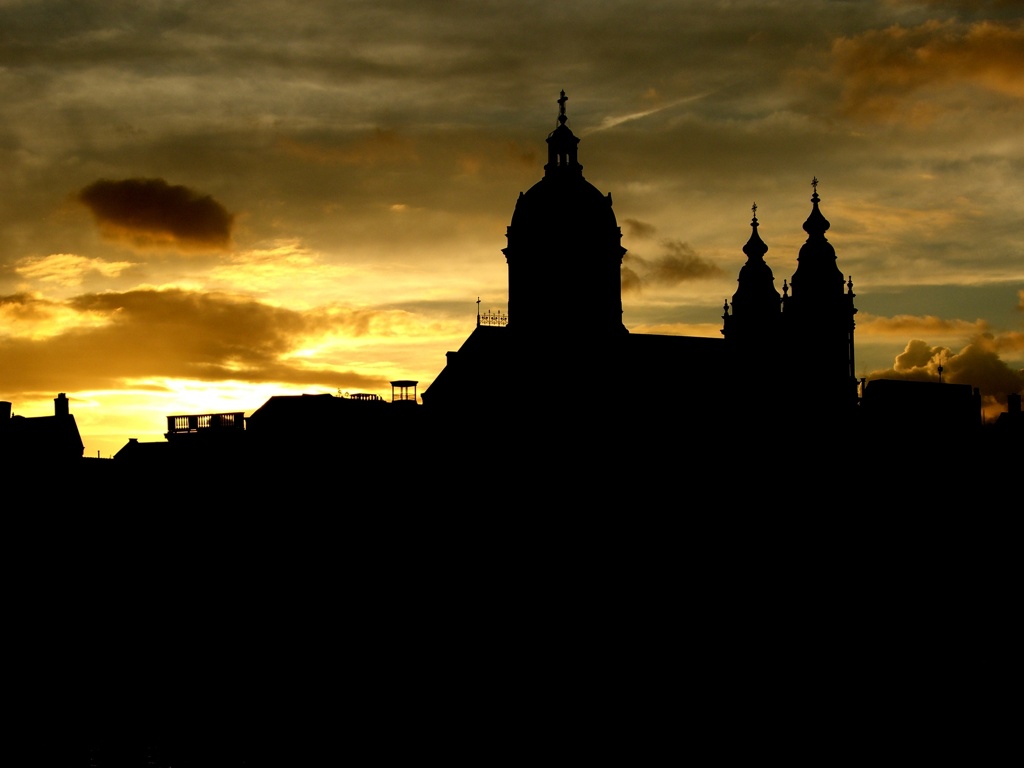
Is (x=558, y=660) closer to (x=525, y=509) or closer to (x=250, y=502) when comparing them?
(x=525, y=509)

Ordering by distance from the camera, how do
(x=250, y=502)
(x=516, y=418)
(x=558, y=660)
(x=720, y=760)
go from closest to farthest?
(x=720, y=760) < (x=558, y=660) < (x=250, y=502) < (x=516, y=418)

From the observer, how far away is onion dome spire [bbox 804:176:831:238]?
94.2 m

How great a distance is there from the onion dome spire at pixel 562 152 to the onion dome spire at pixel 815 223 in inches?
651

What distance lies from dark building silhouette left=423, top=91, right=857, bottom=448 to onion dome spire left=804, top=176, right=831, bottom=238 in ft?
0.25

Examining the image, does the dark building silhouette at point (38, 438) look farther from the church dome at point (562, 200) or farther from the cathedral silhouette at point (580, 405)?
the church dome at point (562, 200)

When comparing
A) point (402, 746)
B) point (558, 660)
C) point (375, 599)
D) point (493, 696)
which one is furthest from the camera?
point (375, 599)

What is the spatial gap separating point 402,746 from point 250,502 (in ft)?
97.0

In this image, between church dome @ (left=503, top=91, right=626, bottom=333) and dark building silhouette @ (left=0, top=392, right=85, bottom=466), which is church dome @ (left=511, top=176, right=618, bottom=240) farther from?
dark building silhouette @ (left=0, top=392, right=85, bottom=466)

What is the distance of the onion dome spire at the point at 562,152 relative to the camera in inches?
3479

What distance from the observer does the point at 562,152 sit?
88.8 meters

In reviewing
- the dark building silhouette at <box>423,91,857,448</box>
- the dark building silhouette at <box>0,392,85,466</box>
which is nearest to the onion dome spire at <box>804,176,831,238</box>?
the dark building silhouette at <box>423,91,857,448</box>

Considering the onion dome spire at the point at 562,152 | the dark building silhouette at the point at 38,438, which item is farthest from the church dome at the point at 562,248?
the dark building silhouette at the point at 38,438

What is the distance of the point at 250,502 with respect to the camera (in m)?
77.6

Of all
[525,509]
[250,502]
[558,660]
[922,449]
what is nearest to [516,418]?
[525,509]
